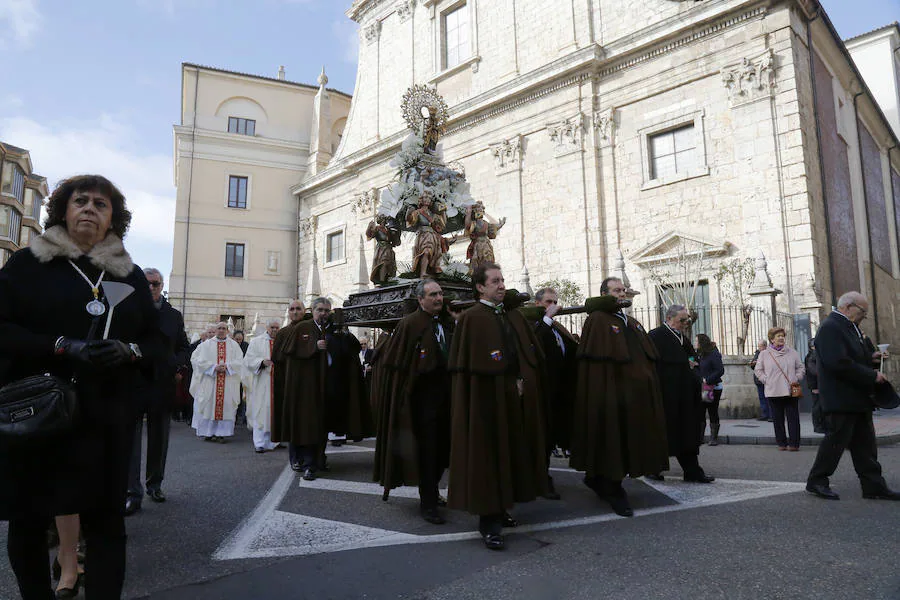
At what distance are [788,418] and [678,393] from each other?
3.28 m

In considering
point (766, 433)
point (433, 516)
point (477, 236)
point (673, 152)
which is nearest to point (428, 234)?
point (477, 236)

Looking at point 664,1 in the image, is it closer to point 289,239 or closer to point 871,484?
point 871,484

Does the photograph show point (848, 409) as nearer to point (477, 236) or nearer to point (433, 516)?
point (433, 516)

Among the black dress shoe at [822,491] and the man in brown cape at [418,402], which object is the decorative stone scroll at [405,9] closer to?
the man in brown cape at [418,402]

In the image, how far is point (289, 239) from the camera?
3169 centimetres

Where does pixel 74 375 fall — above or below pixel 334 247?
below

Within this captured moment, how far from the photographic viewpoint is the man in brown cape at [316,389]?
22.4 feet

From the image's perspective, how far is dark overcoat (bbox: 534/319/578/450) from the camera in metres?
5.82

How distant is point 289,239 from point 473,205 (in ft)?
84.6

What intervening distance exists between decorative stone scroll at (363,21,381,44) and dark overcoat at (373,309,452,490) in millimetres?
25905

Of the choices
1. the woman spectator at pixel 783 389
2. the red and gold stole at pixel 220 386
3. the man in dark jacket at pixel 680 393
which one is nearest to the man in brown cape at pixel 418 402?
the man in dark jacket at pixel 680 393

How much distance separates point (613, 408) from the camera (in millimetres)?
5113

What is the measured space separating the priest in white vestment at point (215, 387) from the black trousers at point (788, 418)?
8.90 metres

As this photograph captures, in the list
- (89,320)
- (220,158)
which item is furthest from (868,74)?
(89,320)
